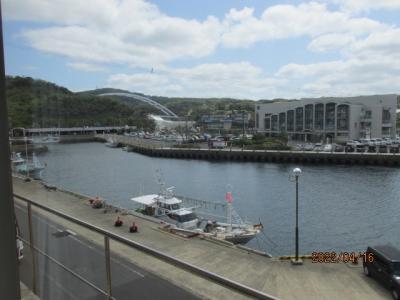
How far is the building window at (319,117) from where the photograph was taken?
4212 centimetres

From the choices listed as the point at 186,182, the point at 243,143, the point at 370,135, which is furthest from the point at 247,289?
the point at 370,135

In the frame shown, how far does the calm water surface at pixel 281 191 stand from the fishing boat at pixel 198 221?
27.4 inches

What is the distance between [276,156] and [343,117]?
1165 cm

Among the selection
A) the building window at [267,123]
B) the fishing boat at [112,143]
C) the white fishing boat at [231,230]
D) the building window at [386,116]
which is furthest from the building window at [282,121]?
the white fishing boat at [231,230]

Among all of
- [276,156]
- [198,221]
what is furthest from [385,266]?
[276,156]

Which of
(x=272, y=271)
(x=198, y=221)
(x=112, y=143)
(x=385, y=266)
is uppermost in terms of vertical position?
(x=385, y=266)

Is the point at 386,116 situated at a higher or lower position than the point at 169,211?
higher

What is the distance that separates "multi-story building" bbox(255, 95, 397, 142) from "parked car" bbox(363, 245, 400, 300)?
34721 millimetres

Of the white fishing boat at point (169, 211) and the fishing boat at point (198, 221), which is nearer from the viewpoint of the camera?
the fishing boat at point (198, 221)

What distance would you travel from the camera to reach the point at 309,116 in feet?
Answer: 143

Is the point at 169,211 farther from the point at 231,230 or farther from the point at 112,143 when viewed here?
the point at 112,143

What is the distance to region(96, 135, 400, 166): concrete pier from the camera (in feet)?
95.9

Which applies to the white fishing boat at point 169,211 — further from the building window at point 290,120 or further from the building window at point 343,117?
the building window at point 290,120

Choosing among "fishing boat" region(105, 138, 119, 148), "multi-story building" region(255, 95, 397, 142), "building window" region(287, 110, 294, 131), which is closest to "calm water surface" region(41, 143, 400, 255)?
"multi-story building" region(255, 95, 397, 142)
